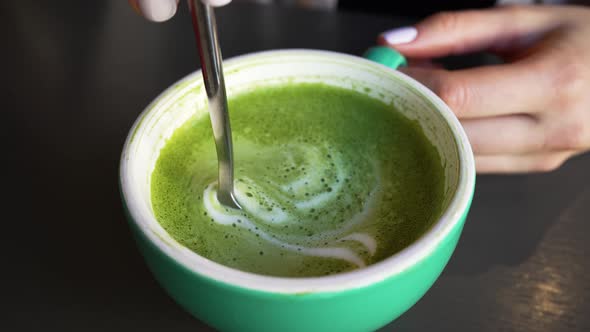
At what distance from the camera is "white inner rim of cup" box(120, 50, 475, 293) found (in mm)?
447

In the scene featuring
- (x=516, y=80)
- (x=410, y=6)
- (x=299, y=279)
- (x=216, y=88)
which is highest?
(x=410, y=6)

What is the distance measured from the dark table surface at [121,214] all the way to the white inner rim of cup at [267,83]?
17 cm

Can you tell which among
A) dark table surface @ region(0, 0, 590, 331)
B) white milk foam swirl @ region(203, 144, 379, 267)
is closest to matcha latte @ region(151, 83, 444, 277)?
white milk foam swirl @ region(203, 144, 379, 267)

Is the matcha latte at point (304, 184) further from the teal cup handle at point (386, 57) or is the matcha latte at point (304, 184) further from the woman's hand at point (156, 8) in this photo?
the woman's hand at point (156, 8)

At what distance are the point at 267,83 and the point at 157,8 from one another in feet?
0.81

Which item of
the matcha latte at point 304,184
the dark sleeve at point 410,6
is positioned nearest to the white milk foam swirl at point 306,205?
the matcha latte at point 304,184

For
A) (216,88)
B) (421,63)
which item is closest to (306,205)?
(216,88)

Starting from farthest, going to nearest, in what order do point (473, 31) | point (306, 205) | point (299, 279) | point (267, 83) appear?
point (473, 31)
point (267, 83)
point (306, 205)
point (299, 279)

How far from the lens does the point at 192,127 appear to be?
0.71 metres

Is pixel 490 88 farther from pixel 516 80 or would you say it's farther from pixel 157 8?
pixel 157 8

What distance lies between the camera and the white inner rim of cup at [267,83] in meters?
0.45

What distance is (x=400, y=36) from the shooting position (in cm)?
82

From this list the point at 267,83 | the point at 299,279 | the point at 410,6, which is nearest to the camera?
the point at 299,279

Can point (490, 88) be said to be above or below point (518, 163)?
above
